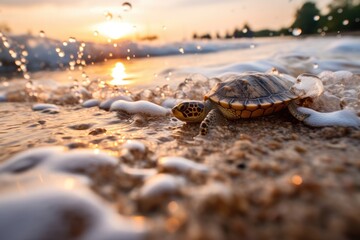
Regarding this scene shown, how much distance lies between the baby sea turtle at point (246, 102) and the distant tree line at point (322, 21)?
32817mm

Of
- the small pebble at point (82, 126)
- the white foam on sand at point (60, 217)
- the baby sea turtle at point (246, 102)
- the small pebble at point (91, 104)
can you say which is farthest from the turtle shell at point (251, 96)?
the small pebble at point (91, 104)

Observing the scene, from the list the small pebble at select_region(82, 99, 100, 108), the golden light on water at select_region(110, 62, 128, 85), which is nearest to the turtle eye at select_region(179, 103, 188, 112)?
the small pebble at select_region(82, 99, 100, 108)

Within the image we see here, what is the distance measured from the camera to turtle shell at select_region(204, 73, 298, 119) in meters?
3.25

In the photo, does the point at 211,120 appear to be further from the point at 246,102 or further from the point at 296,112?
the point at 296,112

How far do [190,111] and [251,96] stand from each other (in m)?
0.80

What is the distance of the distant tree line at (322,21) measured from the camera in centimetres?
4272

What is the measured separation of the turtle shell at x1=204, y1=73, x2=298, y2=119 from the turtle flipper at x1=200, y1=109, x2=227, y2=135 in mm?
67

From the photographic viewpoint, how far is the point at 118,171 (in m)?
2.04

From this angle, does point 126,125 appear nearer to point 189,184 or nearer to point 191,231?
point 189,184

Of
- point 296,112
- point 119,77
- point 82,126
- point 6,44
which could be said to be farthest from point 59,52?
point 296,112

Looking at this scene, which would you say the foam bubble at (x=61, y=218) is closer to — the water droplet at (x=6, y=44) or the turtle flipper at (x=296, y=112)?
the turtle flipper at (x=296, y=112)

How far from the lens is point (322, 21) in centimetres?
5375

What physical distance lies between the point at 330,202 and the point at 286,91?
2.27 m

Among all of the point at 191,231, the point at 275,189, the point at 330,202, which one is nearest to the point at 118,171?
the point at 191,231
